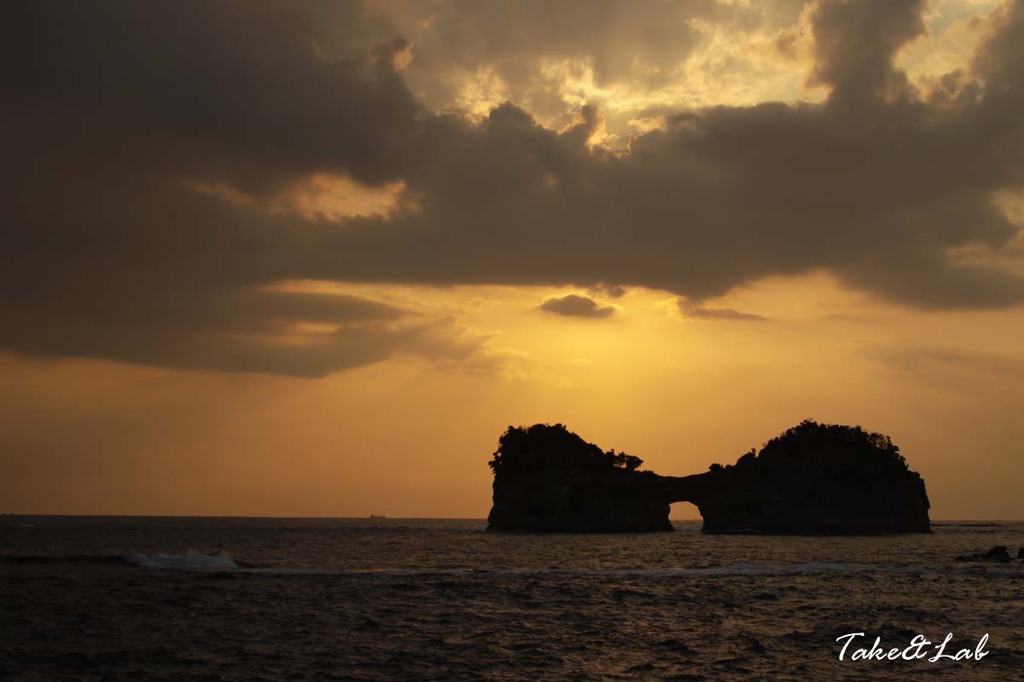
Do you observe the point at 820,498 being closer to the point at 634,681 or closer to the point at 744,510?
the point at 744,510

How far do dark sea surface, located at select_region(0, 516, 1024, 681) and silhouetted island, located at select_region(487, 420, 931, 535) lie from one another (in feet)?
222

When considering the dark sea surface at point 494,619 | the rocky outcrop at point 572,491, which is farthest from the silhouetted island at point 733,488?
the dark sea surface at point 494,619

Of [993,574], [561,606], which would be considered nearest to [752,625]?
[561,606]

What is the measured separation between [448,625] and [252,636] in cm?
607

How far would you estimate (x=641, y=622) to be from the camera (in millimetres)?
31781

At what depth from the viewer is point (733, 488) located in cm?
12800

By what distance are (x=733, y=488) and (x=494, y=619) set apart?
330ft

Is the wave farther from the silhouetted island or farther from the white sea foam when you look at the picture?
the silhouetted island

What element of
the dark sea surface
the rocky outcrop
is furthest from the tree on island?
the dark sea surface

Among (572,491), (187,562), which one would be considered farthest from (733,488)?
(187,562)

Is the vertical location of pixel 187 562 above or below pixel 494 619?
above

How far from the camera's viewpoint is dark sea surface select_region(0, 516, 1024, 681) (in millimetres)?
23938

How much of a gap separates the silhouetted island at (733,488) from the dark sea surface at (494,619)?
222ft

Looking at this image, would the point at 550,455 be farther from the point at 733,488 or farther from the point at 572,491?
the point at 733,488
